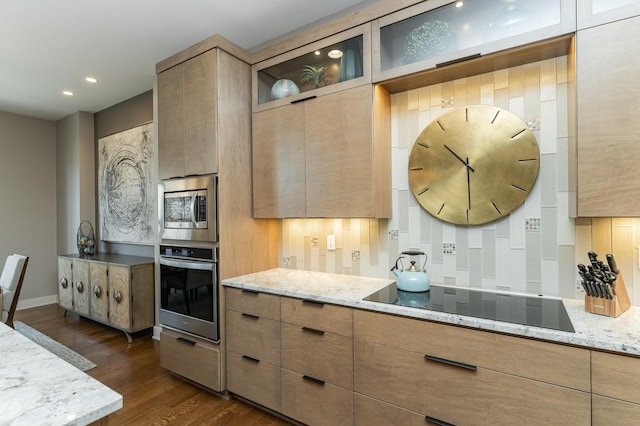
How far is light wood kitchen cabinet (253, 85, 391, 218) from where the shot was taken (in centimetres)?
211

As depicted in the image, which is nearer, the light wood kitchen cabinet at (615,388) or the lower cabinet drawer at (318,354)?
the light wood kitchen cabinet at (615,388)

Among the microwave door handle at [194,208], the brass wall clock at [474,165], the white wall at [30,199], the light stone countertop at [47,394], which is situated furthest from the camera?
the white wall at [30,199]

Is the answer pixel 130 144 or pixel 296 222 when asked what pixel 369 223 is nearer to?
pixel 296 222

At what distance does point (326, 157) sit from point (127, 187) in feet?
10.7

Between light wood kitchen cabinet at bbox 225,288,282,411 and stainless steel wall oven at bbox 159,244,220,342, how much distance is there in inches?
5.6

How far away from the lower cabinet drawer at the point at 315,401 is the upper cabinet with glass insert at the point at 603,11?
219 centimetres

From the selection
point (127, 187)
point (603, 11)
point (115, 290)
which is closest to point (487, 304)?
point (603, 11)

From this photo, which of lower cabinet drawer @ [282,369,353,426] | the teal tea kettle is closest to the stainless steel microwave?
lower cabinet drawer @ [282,369,353,426]

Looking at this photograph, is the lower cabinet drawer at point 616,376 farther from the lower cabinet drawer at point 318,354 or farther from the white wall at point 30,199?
the white wall at point 30,199

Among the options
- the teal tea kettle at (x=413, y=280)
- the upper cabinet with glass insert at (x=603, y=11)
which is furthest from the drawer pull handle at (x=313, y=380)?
the upper cabinet with glass insert at (x=603, y=11)

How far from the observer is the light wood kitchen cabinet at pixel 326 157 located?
83.0 inches

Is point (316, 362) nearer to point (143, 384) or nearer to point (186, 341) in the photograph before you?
point (186, 341)

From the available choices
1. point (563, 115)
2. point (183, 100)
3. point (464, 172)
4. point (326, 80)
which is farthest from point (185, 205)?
point (563, 115)

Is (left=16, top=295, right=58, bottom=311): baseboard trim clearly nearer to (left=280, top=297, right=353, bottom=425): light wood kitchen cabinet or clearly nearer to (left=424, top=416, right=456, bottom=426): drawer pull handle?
(left=280, top=297, right=353, bottom=425): light wood kitchen cabinet
